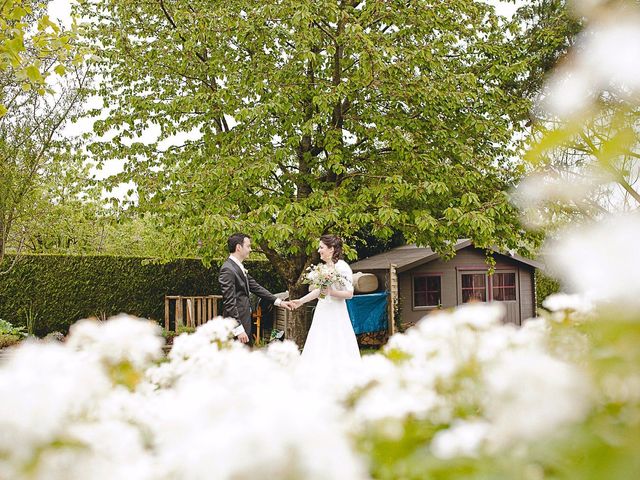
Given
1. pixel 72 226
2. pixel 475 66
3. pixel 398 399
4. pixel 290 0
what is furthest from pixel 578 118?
pixel 72 226

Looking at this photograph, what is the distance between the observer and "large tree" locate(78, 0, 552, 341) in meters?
9.09

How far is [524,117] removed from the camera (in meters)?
10.9

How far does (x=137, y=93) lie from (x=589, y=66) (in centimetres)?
1132

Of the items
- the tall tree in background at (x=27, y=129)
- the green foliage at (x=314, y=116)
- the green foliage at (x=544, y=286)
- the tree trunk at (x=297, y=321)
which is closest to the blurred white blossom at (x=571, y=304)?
the green foliage at (x=314, y=116)

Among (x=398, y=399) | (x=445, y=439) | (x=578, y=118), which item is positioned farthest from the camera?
(x=398, y=399)

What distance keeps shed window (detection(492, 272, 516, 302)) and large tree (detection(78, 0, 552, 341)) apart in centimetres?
559

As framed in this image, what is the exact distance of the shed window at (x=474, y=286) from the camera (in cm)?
1577

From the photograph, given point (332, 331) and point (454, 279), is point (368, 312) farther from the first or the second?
point (332, 331)

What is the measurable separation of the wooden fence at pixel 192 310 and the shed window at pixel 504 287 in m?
7.19

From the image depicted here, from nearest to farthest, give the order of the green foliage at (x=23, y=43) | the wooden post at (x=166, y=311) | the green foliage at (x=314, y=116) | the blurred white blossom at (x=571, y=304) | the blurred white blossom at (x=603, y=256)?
the blurred white blossom at (x=603, y=256) < the blurred white blossom at (x=571, y=304) < the green foliage at (x=23, y=43) < the green foliage at (x=314, y=116) < the wooden post at (x=166, y=311)

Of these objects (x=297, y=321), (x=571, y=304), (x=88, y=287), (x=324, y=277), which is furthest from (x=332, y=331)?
(x=88, y=287)

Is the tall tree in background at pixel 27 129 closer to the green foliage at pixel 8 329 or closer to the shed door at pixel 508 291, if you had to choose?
the green foliage at pixel 8 329

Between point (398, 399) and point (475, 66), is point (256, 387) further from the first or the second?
point (475, 66)

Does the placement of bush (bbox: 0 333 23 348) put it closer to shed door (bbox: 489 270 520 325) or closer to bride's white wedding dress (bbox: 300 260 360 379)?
bride's white wedding dress (bbox: 300 260 360 379)
